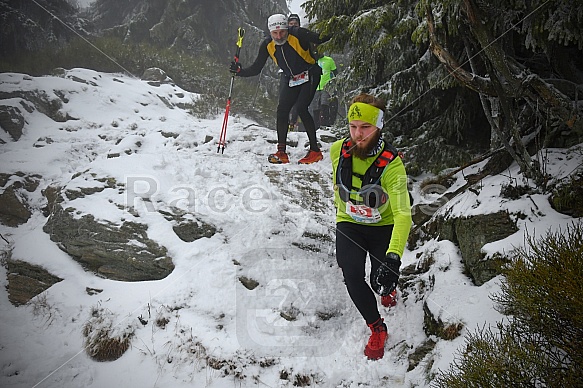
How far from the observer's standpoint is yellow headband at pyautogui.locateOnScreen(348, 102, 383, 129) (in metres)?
3.13

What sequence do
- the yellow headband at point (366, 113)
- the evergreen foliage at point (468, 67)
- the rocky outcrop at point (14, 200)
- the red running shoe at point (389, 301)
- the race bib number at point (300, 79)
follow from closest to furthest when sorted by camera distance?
the yellow headband at point (366, 113) → the evergreen foliage at point (468, 67) → the red running shoe at point (389, 301) → the rocky outcrop at point (14, 200) → the race bib number at point (300, 79)

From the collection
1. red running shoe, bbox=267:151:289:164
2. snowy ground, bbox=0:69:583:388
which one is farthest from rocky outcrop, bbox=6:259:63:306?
red running shoe, bbox=267:151:289:164

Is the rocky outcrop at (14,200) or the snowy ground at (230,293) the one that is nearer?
the snowy ground at (230,293)

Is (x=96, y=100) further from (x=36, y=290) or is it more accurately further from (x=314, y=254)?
(x=314, y=254)

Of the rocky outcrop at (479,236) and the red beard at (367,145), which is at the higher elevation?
the red beard at (367,145)

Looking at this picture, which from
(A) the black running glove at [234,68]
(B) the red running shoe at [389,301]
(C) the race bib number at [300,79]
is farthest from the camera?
(A) the black running glove at [234,68]

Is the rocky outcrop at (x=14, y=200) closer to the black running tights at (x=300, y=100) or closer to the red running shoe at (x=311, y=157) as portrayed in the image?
the black running tights at (x=300, y=100)

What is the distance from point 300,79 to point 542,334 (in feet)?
17.3

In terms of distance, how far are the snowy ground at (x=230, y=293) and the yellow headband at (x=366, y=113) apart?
5.44 feet

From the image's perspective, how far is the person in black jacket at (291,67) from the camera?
18.7 ft

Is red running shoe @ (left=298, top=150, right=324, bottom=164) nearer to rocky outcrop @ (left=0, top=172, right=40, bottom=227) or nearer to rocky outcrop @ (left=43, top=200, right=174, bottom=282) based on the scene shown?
rocky outcrop @ (left=43, top=200, right=174, bottom=282)

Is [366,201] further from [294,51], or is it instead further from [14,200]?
[14,200]

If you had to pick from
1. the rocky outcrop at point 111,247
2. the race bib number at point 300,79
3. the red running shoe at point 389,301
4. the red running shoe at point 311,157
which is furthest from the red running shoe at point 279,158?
the red running shoe at point 389,301

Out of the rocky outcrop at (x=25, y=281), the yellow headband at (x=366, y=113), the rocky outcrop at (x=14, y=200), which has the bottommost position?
the rocky outcrop at (x=25, y=281)
